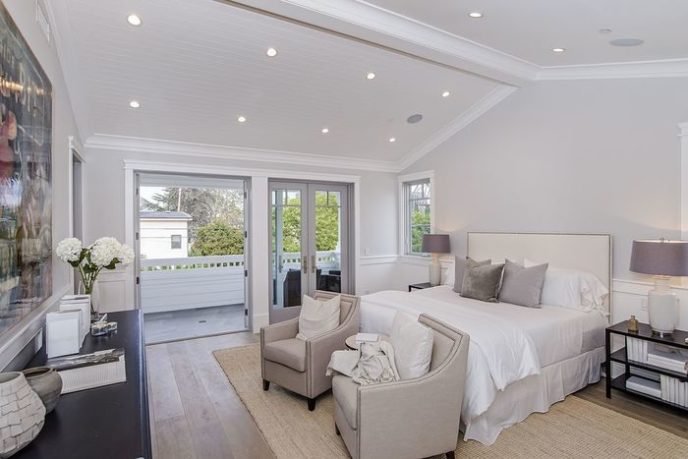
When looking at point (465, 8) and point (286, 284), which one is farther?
point (286, 284)

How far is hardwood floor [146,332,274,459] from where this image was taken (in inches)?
106

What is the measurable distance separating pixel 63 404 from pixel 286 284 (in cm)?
466

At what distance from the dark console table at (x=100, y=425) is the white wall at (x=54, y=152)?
38cm

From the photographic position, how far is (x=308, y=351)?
125 inches

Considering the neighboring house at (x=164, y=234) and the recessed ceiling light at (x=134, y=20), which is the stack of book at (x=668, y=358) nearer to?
the recessed ceiling light at (x=134, y=20)

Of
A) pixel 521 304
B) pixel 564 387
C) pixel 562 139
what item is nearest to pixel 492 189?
pixel 562 139

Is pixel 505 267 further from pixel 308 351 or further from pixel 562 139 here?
pixel 308 351

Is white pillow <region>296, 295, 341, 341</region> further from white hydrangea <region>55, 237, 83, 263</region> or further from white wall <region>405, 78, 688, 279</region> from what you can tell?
white wall <region>405, 78, 688, 279</region>

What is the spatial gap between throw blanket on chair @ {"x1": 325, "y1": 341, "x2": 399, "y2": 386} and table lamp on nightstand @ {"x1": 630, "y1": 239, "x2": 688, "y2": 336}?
233 cm

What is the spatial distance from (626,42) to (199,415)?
186 inches

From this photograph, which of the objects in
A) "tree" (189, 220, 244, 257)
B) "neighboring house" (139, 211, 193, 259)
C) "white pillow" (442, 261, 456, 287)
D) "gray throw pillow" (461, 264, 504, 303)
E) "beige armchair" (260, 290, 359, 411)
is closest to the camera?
"beige armchair" (260, 290, 359, 411)

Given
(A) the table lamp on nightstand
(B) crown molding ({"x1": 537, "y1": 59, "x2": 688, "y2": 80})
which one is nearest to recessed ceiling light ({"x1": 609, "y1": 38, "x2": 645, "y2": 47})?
(B) crown molding ({"x1": 537, "y1": 59, "x2": 688, "y2": 80})

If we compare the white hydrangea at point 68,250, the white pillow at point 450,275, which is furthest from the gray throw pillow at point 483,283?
the white hydrangea at point 68,250

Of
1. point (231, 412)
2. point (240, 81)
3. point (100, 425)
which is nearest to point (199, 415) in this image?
point (231, 412)
